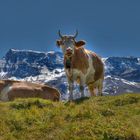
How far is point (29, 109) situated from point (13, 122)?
253cm

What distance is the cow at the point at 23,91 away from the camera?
107 ft

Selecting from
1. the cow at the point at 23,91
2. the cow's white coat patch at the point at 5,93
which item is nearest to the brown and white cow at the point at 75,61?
the cow at the point at 23,91

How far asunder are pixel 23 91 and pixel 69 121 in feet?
50.9

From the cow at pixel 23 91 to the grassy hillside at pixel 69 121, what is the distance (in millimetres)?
11337

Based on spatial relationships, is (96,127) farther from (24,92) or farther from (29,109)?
(24,92)

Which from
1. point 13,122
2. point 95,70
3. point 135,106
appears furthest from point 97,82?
point 13,122

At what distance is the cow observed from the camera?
32.5m

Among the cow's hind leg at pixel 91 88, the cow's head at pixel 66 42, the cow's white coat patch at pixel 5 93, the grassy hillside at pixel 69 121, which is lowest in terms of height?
the grassy hillside at pixel 69 121

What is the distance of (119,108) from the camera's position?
65.4ft

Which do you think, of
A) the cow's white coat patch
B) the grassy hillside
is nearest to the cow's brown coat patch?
the cow's white coat patch

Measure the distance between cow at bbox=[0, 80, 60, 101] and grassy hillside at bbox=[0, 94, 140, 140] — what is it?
11.3 metres

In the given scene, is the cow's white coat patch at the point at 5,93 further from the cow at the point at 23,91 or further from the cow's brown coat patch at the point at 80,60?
the cow's brown coat patch at the point at 80,60

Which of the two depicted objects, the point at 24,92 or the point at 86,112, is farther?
the point at 24,92

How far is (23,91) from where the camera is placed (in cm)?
3281
